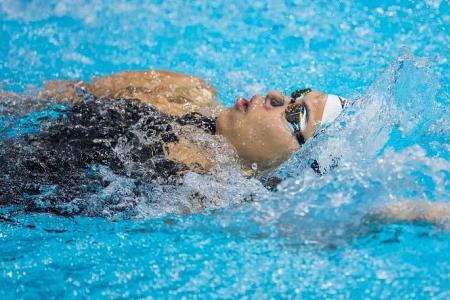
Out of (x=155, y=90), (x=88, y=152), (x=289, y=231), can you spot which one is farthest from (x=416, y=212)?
(x=155, y=90)

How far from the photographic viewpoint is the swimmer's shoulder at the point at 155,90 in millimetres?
4098

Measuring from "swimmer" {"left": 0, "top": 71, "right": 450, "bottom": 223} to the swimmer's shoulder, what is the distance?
237mm

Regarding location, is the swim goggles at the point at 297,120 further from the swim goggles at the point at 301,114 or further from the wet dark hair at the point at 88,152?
the wet dark hair at the point at 88,152

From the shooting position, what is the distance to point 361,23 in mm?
5629

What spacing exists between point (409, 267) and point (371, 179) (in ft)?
1.32

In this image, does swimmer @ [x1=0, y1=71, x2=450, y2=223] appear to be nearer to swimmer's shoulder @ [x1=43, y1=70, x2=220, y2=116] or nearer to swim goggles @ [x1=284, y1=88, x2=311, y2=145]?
swim goggles @ [x1=284, y1=88, x2=311, y2=145]

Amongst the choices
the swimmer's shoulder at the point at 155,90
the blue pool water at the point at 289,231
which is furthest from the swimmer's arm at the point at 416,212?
the swimmer's shoulder at the point at 155,90

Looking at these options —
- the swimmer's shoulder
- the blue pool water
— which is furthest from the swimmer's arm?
the swimmer's shoulder

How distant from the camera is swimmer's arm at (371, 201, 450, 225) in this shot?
2.55 metres

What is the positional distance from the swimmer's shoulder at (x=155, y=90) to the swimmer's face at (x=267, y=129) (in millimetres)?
701

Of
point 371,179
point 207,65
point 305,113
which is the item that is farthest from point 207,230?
point 207,65

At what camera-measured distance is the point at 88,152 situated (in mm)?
3309

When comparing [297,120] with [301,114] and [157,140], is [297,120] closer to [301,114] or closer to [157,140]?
[301,114]

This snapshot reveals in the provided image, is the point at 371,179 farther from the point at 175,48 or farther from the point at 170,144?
the point at 175,48
